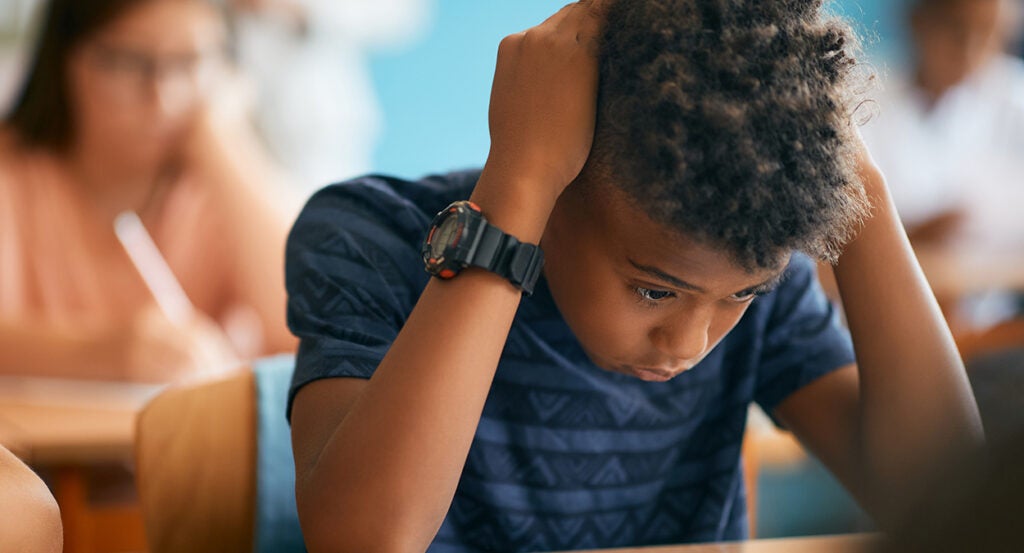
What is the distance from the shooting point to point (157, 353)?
1834 mm

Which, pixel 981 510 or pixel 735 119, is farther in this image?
pixel 735 119

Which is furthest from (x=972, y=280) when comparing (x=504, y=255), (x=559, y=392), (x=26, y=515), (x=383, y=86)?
(x=26, y=515)

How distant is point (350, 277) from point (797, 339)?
46 centimetres

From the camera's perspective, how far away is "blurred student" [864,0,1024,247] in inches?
164

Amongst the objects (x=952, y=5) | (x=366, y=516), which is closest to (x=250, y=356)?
(x=366, y=516)

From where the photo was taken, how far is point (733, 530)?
3.58 ft

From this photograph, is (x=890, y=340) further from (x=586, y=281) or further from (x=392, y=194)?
(x=392, y=194)

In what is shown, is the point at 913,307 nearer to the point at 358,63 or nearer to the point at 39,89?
the point at 39,89

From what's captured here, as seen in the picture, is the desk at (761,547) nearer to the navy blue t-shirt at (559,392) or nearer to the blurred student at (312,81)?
the navy blue t-shirt at (559,392)

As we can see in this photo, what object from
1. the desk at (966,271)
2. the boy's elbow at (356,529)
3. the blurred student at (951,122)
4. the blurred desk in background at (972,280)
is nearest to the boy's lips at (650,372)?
the boy's elbow at (356,529)

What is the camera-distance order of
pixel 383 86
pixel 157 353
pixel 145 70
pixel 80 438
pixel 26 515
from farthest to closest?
pixel 383 86 → pixel 145 70 → pixel 157 353 → pixel 80 438 → pixel 26 515

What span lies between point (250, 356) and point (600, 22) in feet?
5.49

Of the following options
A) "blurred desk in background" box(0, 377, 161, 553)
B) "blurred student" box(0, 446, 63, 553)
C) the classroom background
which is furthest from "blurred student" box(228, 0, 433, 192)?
"blurred student" box(0, 446, 63, 553)

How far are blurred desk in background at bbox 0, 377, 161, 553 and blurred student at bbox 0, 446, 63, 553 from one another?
775 millimetres
